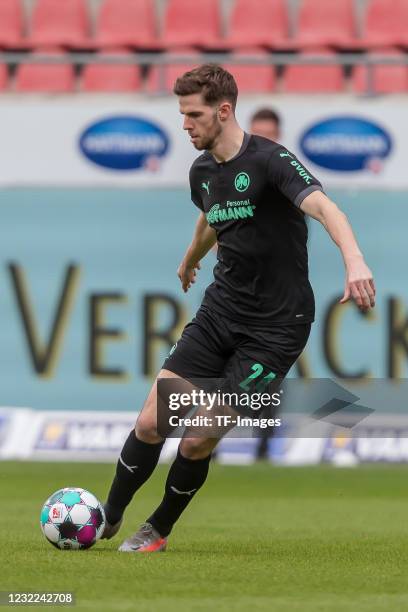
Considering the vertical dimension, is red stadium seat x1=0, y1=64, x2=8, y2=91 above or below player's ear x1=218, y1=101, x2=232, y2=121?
below

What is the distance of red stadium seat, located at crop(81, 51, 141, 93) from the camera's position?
13.6 metres

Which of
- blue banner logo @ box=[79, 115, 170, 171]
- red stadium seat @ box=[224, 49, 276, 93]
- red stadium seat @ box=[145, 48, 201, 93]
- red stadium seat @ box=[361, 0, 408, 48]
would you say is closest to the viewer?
blue banner logo @ box=[79, 115, 170, 171]

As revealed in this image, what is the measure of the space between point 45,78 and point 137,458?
8132mm

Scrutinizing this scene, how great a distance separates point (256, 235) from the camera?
20.1 feet

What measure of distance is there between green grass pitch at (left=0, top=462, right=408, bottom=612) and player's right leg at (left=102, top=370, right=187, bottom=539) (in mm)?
202

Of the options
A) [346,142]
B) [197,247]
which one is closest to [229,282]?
[197,247]

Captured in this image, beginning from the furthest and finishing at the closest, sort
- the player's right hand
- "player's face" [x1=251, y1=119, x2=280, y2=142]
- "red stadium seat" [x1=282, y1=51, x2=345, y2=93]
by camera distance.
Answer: "red stadium seat" [x1=282, y1=51, x2=345, y2=93] → "player's face" [x1=251, y1=119, x2=280, y2=142] → the player's right hand

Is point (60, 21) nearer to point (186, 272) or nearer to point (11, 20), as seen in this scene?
point (11, 20)

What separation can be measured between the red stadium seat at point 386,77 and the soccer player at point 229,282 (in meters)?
7.41

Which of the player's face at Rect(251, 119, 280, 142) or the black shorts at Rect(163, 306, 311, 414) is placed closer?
the black shorts at Rect(163, 306, 311, 414)

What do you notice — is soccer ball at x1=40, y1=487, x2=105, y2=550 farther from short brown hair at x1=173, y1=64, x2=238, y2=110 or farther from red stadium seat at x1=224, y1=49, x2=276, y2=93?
red stadium seat at x1=224, y1=49, x2=276, y2=93

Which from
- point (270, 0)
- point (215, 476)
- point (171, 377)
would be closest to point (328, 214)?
point (171, 377)

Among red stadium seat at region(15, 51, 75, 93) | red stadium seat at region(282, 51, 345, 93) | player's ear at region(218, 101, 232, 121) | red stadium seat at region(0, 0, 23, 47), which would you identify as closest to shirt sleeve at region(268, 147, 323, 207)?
player's ear at region(218, 101, 232, 121)

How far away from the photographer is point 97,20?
14.8m
